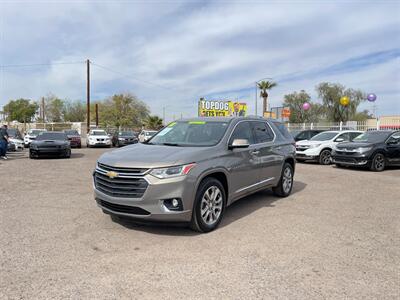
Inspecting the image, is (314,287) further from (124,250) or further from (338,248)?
(124,250)

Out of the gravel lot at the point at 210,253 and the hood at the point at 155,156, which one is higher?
the hood at the point at 155,156

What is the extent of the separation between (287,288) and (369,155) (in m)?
10.5

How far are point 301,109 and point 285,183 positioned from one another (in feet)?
187

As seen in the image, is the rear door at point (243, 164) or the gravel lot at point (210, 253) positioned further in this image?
the rear door at point (243, 164)

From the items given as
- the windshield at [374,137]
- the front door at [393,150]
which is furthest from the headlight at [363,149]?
the front door at [393,150]

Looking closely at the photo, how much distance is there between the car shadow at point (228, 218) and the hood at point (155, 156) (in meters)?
0.85

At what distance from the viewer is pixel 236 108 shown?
38469 mm

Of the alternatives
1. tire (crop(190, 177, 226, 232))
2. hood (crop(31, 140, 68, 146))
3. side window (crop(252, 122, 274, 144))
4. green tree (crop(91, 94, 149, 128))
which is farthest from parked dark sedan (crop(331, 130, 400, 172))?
green tree (crop(91, 94, 149, 128))

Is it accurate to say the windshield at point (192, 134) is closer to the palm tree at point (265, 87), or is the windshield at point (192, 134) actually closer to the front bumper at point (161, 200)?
the front bumper at point (161, 200)

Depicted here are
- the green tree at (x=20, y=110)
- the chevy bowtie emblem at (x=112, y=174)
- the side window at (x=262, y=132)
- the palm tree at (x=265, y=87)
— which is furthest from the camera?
the green tree at (x=20, y=110)

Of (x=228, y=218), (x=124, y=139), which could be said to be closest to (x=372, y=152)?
(x=228, y=218)

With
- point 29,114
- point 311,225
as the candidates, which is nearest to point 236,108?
point 311,225

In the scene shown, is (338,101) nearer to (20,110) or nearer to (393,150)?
(393,150)

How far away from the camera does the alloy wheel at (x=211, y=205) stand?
4.68 meters
